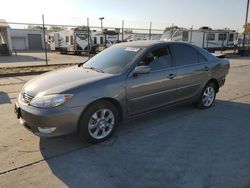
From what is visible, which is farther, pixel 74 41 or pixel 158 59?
pixel 74 41

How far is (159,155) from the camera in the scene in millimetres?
3721

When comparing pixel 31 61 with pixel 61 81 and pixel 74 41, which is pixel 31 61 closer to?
pixel 74 41

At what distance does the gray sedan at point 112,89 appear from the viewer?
143 inches

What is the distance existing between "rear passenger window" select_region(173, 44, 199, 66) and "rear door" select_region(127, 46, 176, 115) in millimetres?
231

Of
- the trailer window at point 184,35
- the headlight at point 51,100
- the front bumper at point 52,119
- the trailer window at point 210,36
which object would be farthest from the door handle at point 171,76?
the trailer window at point 210,36

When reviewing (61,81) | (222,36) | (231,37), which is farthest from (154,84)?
(231,37)

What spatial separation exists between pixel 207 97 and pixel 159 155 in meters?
2.82

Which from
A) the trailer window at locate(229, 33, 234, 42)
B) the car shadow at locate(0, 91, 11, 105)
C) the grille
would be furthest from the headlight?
the trailer window at locate(229, 33, 234, 42)

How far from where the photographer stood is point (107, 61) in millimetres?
4773

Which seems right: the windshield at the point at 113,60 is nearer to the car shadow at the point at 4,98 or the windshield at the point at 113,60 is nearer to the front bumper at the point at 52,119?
the front bumper at the point at 52,119

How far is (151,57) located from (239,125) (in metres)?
2.19

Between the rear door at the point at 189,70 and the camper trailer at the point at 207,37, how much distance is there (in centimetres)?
2102

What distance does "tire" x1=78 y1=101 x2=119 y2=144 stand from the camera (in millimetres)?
3860

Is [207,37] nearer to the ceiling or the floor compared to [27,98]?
nearer to the ceiling
